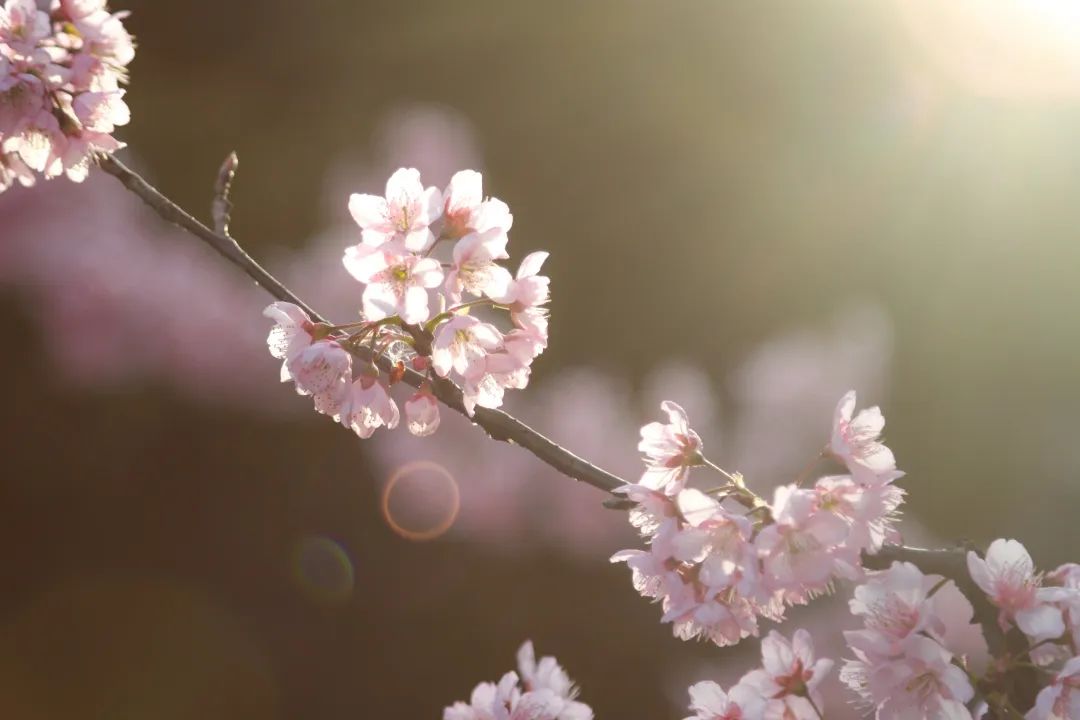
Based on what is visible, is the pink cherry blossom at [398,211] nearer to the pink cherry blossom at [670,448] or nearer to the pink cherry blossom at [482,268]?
the pink cherry blossom at [482,268]

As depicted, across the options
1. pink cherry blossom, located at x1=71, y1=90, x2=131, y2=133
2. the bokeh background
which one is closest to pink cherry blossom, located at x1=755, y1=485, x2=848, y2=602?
pink cherry blossom, located at x1=71, y1=90, x2=131, y2=133

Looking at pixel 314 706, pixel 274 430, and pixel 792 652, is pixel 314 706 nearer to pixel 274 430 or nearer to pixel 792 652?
pixel 274 430

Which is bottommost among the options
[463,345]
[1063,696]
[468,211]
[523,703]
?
[1063,696]

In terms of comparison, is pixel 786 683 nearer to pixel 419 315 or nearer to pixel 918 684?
pixel 918 684

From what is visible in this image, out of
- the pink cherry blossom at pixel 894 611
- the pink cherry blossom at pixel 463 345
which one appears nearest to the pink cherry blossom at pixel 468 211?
the pink cherry blossom at pixel 463 345

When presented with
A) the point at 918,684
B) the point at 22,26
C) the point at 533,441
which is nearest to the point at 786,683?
the point at 918,684

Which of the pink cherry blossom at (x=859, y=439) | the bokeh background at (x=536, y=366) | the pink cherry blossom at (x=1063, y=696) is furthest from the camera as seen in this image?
the bokeh background at (x=536, y=366)
